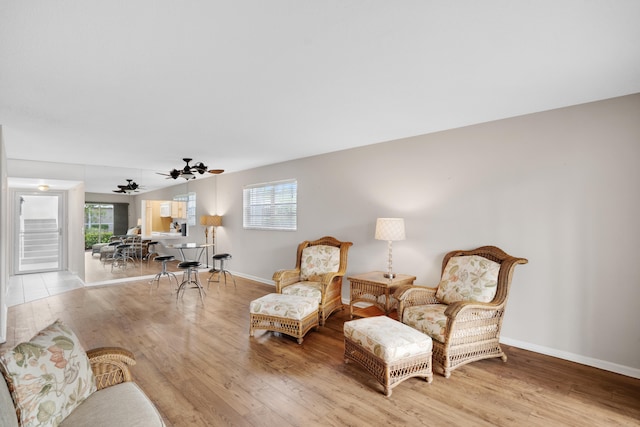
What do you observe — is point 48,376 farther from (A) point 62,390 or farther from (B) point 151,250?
(B) point 151,250

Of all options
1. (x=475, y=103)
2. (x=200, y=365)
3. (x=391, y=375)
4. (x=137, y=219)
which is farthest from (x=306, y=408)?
(x=137, y=219)

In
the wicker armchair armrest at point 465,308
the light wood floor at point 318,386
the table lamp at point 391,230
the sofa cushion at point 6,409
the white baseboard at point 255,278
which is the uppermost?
the table lamp at point 391,230

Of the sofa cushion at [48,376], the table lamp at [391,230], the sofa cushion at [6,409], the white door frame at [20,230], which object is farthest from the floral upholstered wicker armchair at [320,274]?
the white door frame at [20,230]

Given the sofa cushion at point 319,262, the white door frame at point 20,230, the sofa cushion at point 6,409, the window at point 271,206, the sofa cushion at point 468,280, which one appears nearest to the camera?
the sofa cushion at point 6,409

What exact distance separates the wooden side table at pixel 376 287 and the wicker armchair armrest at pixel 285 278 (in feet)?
2.97

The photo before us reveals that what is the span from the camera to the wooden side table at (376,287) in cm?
363

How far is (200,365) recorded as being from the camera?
2881mm

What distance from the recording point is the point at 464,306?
273 centimetres

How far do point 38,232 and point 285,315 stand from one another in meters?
6.64

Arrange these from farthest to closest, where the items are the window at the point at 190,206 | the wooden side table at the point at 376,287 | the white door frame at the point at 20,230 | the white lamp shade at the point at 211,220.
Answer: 1. the window at the point at 190,206
2. the white lamp shade at the point at 211,220
3. the white door frame at the point at 20,230
4. the wooden side table at the point at 376,287

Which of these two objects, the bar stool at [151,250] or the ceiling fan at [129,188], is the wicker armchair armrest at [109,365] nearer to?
the bar stool at [151,250]

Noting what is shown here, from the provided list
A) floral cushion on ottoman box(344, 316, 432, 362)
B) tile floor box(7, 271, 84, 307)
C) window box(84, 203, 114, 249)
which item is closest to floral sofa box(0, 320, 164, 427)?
floral cushion on ottoman box(344, 316, 432, 362)

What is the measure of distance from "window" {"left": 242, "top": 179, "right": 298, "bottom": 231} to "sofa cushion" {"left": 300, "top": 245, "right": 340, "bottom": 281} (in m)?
1.20

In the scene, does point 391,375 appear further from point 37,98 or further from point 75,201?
point 75,201
